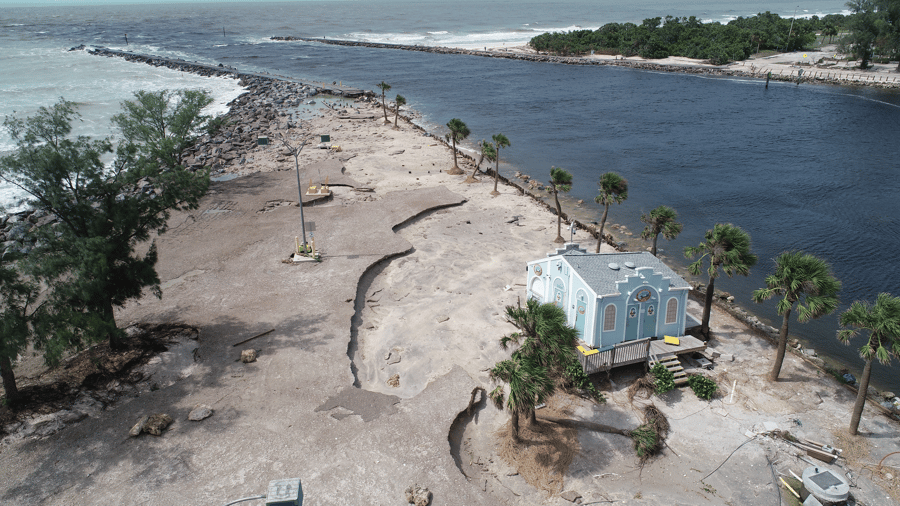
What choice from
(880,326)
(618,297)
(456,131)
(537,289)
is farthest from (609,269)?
(456,131)

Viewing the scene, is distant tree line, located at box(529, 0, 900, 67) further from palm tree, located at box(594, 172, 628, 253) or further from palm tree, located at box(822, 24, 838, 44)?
palm tree, located at box(594, 172, 628, 253)

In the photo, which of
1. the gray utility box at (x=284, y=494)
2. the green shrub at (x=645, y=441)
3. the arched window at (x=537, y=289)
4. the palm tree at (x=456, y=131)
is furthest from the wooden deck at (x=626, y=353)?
the palm tree at (x=456, y=131)

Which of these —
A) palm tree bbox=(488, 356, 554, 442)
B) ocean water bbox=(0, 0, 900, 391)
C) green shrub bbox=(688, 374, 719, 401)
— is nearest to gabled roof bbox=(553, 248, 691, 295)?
green shrub bbox=(688, 374, 719, 401)

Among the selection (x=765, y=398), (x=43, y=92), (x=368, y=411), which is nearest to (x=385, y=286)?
(x=368, y=411)

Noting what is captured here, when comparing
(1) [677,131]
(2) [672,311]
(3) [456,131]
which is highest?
(3) [456,131]

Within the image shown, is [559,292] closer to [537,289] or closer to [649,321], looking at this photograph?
[537,289]
